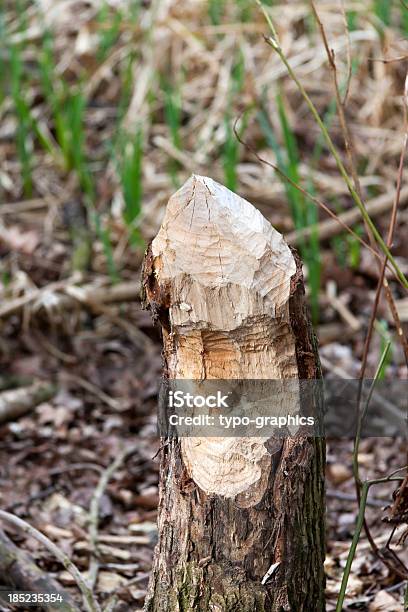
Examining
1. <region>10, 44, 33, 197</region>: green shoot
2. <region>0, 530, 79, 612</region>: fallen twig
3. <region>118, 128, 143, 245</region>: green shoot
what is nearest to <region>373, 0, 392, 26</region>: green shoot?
<region>118, 128, 143, 245</region>: green shoot

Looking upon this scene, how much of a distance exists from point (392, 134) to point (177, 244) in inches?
140

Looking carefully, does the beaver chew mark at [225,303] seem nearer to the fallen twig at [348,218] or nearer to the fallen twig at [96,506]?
the fallen twig at [96,506]

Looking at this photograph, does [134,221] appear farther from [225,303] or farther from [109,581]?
[225,303]

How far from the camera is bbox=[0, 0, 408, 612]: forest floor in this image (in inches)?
101

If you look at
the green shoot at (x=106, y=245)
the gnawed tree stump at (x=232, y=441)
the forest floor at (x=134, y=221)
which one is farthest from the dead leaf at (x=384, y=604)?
the green shoot at (x=106, y=245)

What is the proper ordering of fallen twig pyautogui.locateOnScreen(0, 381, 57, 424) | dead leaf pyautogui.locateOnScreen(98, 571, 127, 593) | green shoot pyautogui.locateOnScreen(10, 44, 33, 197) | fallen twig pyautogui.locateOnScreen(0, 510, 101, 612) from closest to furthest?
fallen twig pyautogui.locateOnScreen(0, 510, 101, 612) → dead leaf pyautogui.locateOnScreen(98, 571, 127, 593) → fallen twig pyautogui.locateOnScreen(0, 381, 57, 424) → green shoot pyautogui.locateOnScreen(10, 44, 33, 197)

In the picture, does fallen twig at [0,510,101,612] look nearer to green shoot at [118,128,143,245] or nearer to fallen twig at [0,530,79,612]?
fallen twig at [0,530,79,612]

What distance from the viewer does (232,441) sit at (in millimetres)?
1435

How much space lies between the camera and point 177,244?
1379 mm

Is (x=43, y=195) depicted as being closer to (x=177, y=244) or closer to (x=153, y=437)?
(x=153, y=437)

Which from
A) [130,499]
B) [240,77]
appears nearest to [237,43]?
[240,77]

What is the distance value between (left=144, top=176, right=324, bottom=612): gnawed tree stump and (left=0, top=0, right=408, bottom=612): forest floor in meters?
0.52

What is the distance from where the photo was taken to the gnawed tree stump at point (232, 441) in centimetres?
136

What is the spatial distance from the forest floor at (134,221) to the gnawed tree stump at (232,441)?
516mm
